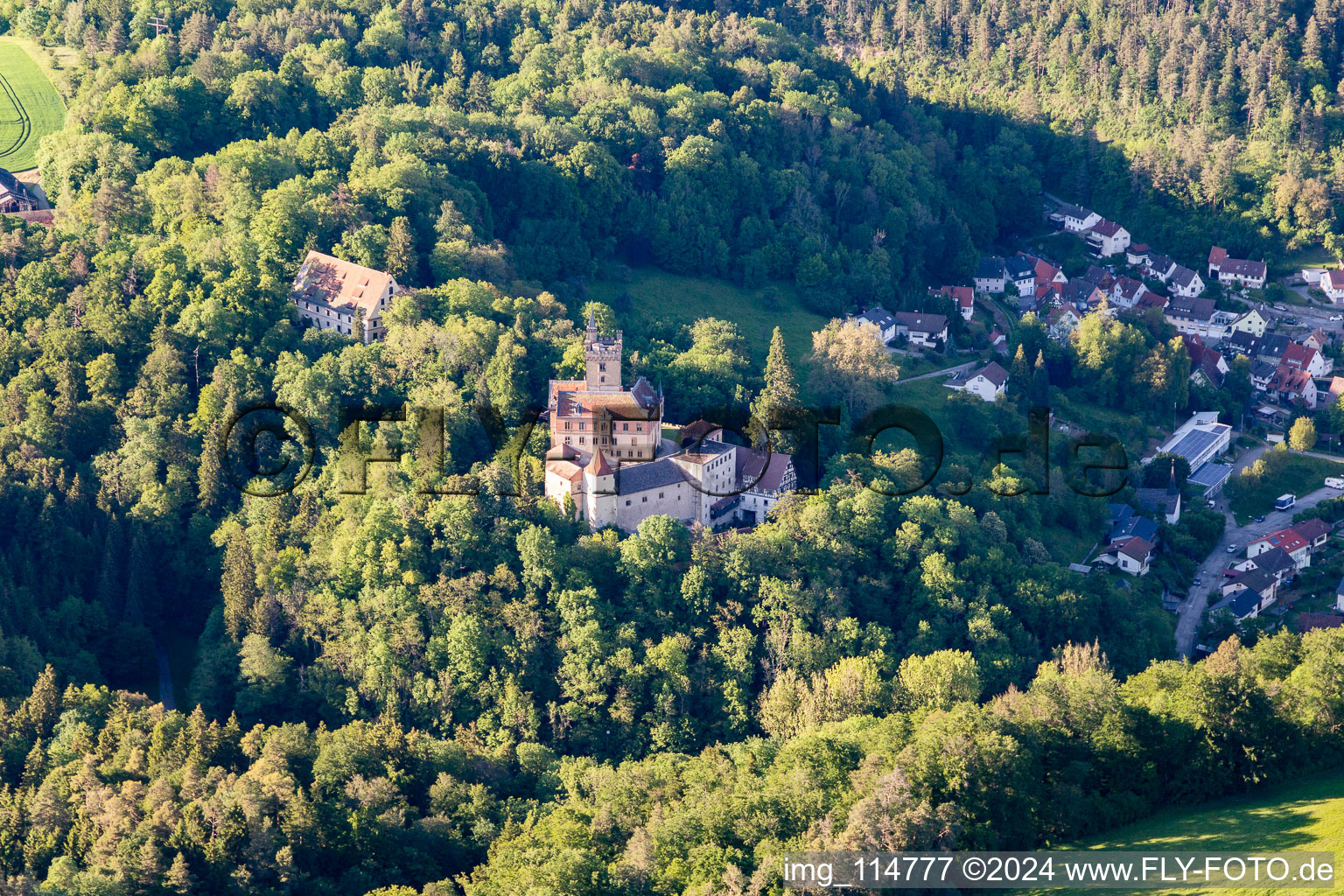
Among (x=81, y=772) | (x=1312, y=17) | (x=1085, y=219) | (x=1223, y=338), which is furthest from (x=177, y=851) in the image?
(x=1312, y=17)

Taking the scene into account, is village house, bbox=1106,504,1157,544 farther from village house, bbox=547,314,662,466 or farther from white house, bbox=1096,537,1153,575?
village house, bbox=547,314,662,466

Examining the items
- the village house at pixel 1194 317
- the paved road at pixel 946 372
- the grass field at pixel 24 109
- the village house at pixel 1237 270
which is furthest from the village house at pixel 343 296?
the village house at pixel 1237 270

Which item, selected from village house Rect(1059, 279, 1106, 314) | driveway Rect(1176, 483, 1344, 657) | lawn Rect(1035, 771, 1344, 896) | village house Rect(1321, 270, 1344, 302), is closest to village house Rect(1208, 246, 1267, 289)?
village house Rect(1321, 270, 1344, 302)

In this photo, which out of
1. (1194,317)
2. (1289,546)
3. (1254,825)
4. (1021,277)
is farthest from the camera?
(1021,277)

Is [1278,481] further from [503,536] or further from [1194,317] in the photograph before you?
[503,536]

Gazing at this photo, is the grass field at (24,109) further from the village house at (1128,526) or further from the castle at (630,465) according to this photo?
the village house at (1128,526)

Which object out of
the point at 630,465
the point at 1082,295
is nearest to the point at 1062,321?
the point at 1082,295
